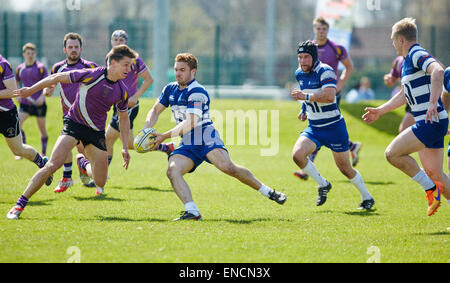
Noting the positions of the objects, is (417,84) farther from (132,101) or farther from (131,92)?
(131,92)

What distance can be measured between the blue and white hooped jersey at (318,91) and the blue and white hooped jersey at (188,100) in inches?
64.4

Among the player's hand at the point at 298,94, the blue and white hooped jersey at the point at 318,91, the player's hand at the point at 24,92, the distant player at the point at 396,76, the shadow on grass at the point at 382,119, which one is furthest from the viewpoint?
the shadow on grass at the point at 382,119

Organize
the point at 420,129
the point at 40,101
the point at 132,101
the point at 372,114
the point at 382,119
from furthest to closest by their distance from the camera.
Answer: the point at 382,119 → the point at 40,101 → the point at 132,101 → the point at 372,114 → the point at 420,129

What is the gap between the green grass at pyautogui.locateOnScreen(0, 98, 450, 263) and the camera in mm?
5969

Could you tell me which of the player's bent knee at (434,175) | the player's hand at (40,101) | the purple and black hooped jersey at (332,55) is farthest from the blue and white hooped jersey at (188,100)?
the player's hand at (40,101)

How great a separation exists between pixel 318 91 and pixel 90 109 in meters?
3.07

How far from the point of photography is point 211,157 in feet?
25.9

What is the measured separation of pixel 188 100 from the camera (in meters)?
7.78

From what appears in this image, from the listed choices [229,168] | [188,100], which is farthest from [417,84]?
[188,100]

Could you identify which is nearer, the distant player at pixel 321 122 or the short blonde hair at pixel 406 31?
the short blonde hair at pixel 406 31

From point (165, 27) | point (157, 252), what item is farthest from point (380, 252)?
point (165, 27)

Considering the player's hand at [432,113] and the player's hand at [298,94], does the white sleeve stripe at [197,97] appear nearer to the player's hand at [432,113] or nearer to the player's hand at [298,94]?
the player's hand at [298,94]

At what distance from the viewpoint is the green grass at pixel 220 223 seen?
5.97 m
